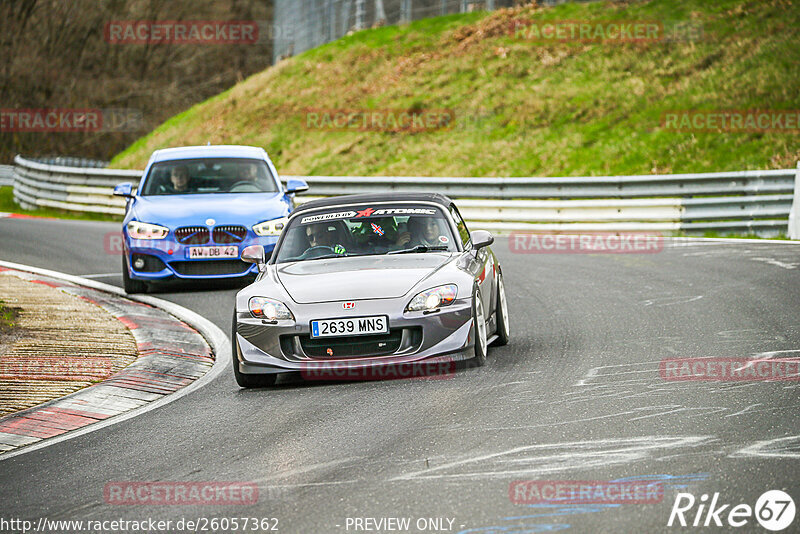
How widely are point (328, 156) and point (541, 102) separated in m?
6.74

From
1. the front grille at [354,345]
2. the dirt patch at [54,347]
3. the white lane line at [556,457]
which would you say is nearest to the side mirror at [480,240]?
the front grille at [354,345]

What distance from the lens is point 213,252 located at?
528 inches

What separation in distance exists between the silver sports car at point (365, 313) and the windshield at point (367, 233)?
33mm

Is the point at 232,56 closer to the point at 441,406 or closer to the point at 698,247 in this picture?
the point at 698,247

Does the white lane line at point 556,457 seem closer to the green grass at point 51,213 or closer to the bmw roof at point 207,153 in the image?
the bmw roof at point 207,153

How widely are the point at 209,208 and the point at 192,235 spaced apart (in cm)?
45

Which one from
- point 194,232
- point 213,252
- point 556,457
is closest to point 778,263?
point 213,252

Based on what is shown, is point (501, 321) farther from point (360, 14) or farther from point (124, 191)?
point (360, 14)

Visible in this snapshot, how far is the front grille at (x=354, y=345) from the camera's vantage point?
8086 millimetres

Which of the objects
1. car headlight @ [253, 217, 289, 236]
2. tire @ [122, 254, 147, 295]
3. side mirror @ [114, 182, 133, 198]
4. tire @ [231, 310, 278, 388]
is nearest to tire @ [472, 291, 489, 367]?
tire @ [231, 310, 278, 388]

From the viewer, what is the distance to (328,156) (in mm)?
34219

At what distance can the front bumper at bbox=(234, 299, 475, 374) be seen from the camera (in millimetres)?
8078

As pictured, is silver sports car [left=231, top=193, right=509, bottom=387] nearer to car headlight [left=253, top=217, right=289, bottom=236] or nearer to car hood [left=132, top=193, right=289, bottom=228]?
car headlight [left=253, top=217, right=289, bottom=236]

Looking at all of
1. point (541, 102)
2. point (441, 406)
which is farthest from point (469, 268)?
point (541, 102)
